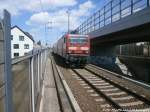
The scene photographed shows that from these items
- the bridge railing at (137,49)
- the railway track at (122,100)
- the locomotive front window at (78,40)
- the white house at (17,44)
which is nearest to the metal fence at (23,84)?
the white house at (17,44)

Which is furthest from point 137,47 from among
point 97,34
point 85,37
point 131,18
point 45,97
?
point 45,97

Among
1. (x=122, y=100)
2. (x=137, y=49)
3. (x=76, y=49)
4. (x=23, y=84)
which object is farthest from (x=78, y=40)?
(x=23, y=84)

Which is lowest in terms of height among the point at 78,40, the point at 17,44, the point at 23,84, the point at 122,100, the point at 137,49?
the point at 122,100

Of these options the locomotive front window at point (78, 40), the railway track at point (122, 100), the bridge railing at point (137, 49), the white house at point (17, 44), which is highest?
the locomotive front window at point (78, 40)

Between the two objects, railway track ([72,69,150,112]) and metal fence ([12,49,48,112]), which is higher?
metal fence ([12,49,48,112])

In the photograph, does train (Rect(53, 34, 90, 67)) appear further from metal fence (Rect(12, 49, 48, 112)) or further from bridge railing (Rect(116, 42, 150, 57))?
metal fence (Rect(12, 49, 48, 112))

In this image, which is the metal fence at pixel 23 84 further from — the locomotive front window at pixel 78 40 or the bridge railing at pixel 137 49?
the bridge railing at pixel 137 49

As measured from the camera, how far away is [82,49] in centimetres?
3416

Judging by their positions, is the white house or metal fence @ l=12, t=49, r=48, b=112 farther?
the white house

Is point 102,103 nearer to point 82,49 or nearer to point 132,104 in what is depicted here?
point 132,104

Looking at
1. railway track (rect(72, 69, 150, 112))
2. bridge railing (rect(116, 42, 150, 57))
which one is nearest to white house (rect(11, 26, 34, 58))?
railway track (rect(72, 69, 150, 112))

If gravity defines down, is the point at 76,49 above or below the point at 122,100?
above

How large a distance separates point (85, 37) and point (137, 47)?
26.0 metres

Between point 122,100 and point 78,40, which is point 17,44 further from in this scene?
point 78,40
